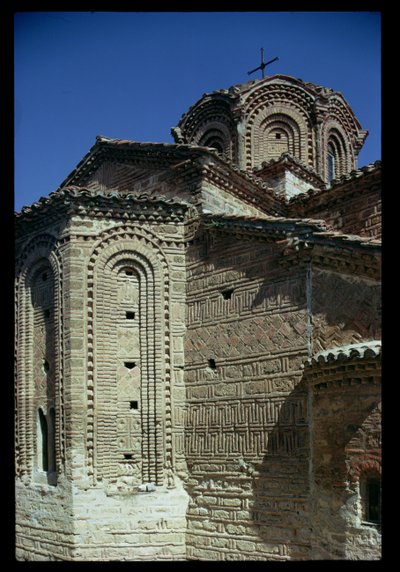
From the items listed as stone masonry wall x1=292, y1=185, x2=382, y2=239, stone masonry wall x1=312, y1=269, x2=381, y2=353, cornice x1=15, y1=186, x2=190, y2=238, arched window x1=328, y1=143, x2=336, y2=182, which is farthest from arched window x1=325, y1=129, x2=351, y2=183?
stone masonry wall x1=312, y1=269, x2=381, y2=353

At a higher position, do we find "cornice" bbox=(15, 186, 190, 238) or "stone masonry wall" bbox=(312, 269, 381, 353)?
"cornice" bbox=(15, 186, 190, 238)

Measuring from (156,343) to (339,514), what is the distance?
3.68m

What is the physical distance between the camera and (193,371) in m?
9.80

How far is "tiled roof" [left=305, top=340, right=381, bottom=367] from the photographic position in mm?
7078

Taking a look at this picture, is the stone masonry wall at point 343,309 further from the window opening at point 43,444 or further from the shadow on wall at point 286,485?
the window opening at point 43,444

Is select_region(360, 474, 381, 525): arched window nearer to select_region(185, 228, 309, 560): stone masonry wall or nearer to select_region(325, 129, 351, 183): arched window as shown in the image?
select_region(185, 228, 309, 560): stone masonry wall

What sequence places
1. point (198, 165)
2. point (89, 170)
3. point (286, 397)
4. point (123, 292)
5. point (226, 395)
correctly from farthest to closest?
point (89, 170), point (198, 165), point (123, 292), point (226, 395), point (286, 397)

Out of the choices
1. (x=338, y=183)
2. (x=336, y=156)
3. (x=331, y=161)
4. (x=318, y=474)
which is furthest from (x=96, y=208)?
(x=336, y=156)

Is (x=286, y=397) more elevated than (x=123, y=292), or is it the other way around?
(x=123, y=292)

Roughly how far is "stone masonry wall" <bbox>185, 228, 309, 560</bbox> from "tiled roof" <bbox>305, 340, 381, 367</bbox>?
22.2 inches

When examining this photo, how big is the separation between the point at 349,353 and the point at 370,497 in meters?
1.57
